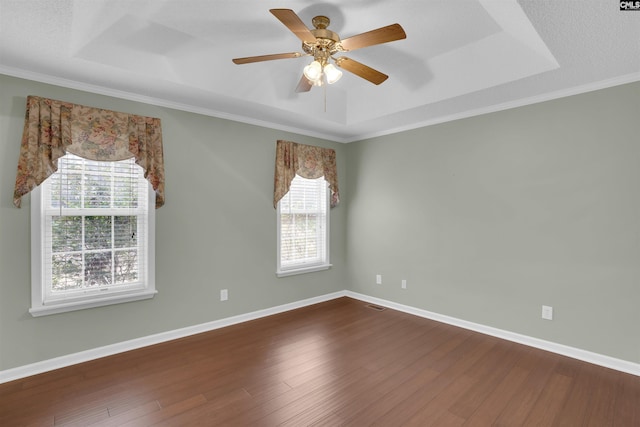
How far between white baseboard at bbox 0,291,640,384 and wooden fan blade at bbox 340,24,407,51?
3089mm

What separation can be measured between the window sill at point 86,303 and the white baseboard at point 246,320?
15.9 inches

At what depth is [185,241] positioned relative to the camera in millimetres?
3391

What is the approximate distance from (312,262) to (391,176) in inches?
65.7

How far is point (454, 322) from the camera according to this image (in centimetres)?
375

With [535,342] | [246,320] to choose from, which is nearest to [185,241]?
[246,320]

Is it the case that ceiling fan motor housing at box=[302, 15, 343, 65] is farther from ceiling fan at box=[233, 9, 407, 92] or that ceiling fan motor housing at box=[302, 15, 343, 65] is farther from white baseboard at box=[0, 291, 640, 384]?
white baseboard at box=[0, 291, 640, 384]

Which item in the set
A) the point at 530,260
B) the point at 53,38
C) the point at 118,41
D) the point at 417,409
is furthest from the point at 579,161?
the point at 53,38

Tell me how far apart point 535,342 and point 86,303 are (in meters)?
4.23

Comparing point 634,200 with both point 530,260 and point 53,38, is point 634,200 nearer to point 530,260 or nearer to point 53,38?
point 530,260

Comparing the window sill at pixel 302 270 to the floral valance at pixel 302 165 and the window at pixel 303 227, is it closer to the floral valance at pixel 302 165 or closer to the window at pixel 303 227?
the window at pixel 303 227

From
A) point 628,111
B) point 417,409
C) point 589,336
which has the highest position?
Result: point 628,111

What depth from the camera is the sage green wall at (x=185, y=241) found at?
8.35 ft

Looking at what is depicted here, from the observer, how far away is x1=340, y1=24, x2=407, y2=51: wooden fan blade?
6.11 feet

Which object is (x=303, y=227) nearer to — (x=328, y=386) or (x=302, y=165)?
(x=302, y=165)
